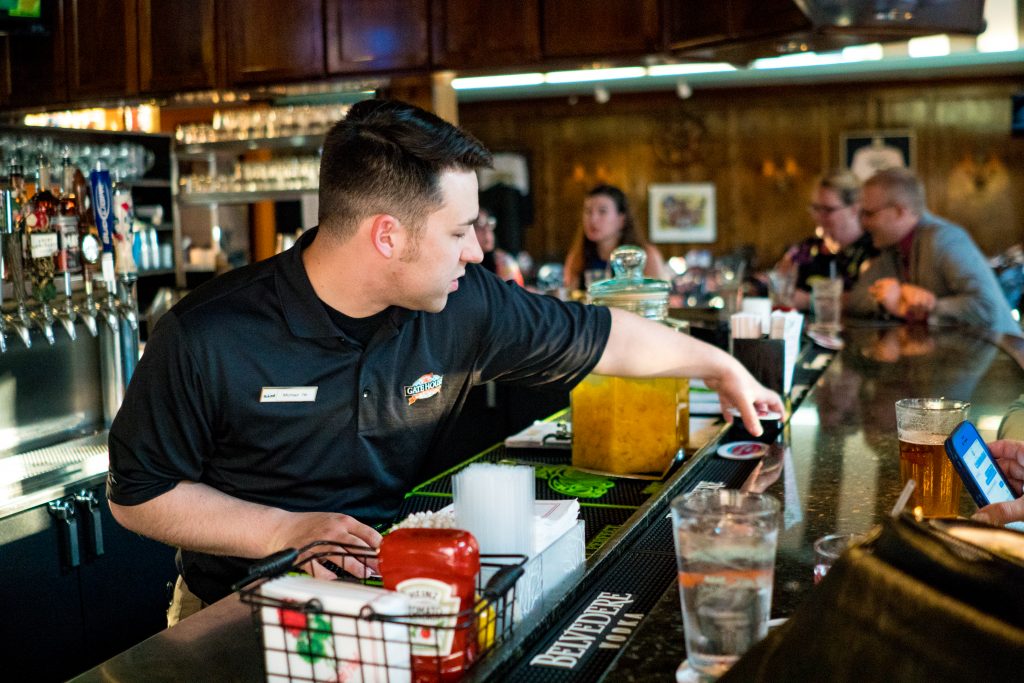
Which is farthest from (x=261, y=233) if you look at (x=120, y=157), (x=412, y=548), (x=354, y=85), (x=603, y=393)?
(x=412, y=548)

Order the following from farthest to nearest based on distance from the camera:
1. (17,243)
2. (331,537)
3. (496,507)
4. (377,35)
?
(377,35)
(17,243)
(331,537)
(496,507)

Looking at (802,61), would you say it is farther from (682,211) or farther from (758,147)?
(682,211)

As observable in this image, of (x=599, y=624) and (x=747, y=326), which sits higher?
(x=747, y=326)

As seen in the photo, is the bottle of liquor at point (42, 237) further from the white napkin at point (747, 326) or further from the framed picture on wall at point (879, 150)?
the framed picture on wall at point (879, 150)

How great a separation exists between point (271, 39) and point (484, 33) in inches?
48.8

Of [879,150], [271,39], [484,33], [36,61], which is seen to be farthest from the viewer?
[879,150]

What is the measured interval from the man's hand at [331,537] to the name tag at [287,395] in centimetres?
30

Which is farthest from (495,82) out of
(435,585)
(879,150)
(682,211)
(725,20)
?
(435,585)

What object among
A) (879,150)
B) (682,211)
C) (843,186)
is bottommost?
(843,186)

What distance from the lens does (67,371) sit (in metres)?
3.36

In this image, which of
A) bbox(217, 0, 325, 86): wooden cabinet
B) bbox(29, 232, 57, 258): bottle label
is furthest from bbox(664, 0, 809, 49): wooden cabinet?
bbox(29, 232, 57, 258): bottle label

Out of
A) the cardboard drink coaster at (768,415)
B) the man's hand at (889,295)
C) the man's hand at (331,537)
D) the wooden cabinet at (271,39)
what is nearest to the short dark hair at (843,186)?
the man's hand at (889,295)

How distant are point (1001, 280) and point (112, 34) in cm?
530

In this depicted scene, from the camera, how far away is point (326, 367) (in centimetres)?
189
